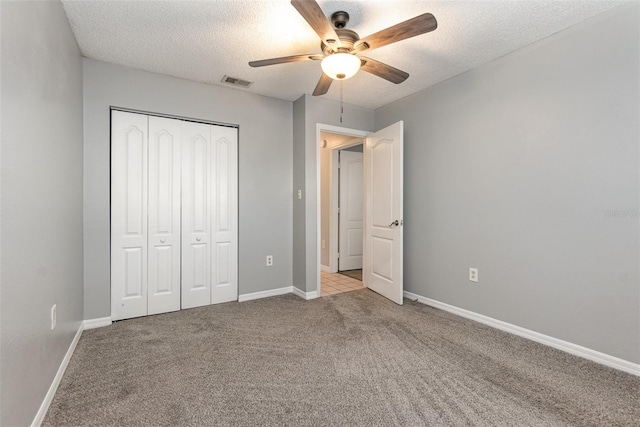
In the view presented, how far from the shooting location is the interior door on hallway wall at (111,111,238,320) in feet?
9.41

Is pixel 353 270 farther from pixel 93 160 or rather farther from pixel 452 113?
pixel 93 160

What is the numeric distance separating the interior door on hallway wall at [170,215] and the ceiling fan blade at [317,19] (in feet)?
6.22

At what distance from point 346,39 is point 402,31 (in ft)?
1.36

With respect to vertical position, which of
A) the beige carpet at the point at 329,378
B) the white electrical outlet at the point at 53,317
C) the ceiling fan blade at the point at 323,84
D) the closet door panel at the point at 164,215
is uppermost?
the ceiling fan blade at the point at 323,84

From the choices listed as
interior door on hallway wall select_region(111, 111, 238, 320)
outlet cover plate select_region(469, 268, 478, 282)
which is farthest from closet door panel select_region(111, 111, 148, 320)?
outlet cover plate select_region(469, 268, 478, 282)

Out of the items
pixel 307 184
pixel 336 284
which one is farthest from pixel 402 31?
pixel 336 284

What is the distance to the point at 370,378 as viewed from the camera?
191 centimetres

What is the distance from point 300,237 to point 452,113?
7.30 ft

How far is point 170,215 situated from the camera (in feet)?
10.1

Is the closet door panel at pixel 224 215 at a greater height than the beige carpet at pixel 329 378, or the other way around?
the closet door panel at pixel 224 215


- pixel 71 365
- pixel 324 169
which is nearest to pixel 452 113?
pixel 324 169

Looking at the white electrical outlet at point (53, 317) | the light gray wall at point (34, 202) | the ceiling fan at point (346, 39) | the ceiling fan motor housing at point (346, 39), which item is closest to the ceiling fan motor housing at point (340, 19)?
the ceiling fan at point (346, 39)

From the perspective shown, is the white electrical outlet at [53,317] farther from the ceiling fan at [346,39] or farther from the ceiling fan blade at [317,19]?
the ceiling fan blade at [317,19]

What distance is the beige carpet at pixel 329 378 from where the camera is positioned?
5.12ft
